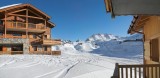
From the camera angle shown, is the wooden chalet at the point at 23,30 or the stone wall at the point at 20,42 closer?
the stone wall at the point at 20,42

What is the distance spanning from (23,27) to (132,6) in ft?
87.2

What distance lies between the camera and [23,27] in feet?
95.2

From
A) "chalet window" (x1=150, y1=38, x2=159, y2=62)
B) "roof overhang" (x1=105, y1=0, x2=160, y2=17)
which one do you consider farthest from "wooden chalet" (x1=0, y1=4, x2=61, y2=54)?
"roof overhang" (x1=105, y1=0, x2=160, y2=17)

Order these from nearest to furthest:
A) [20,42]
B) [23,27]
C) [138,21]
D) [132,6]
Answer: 1. [132,6]
2. [138,21]
3. [20,42]
4. [23,27]

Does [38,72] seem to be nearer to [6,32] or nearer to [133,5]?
[133,5]

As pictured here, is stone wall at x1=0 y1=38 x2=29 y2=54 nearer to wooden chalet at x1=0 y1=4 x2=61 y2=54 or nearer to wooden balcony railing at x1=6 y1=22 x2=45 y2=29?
wooden chalet at x1=0 y1=4 x2=61 y2=54

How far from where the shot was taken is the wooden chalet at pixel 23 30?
91.9 feet

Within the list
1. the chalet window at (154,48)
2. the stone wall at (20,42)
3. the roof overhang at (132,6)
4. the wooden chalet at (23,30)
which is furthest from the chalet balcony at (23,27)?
the roof overhang at (132,6)

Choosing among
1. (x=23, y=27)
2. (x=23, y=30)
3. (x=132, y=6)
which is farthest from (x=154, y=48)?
(x=23, y=30)

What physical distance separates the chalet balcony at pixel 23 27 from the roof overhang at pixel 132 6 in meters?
25.4

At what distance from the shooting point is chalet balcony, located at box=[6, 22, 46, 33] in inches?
1099

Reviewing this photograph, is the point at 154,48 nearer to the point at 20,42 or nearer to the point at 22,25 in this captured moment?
the point at 20,42

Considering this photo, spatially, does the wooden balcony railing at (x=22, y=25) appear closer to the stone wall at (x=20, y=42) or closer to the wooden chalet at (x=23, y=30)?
the wooden chalet at (x=23, y=30)

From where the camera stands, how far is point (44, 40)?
98.3 feet
